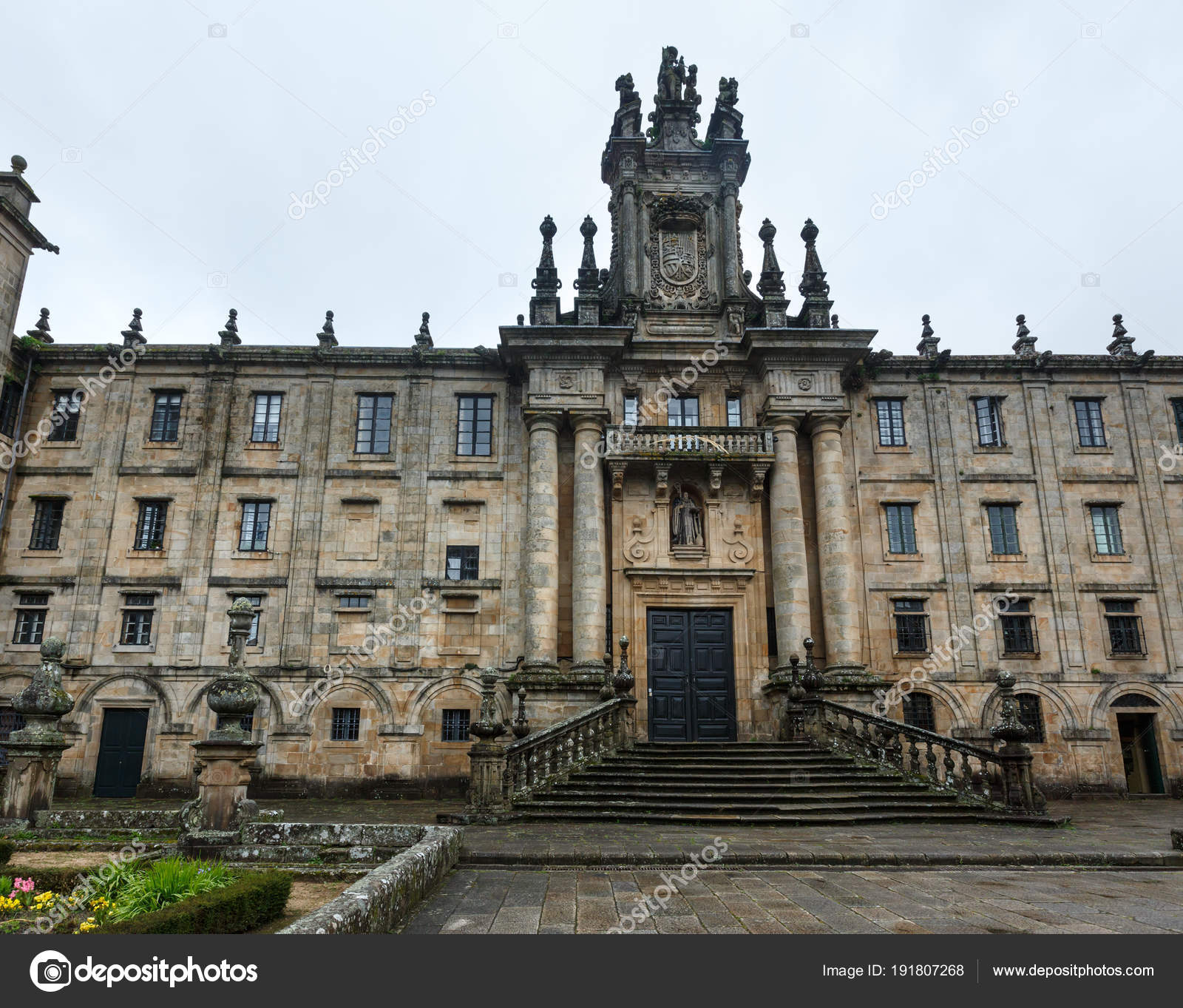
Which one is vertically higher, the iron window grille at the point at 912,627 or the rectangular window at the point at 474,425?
the rectangular window at the point at 474,425

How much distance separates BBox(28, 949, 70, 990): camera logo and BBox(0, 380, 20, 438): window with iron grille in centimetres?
2670

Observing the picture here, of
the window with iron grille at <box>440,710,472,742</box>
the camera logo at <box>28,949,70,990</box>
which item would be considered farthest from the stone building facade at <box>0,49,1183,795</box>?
the camera logo at <box>28,949,70,990</box>

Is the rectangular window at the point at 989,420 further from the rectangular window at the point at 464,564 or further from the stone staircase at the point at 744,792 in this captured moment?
the rectangular window at the point at 464,564

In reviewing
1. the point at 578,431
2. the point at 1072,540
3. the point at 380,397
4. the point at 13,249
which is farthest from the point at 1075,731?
the point at 13,249

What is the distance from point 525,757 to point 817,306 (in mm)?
16848

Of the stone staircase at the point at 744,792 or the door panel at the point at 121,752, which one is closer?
the stone staircase at the point at 744,792

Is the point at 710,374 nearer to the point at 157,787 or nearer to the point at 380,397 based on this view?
the point at 380,397

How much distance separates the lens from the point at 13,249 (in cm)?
2517

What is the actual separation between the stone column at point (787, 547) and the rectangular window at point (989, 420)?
7.08 m

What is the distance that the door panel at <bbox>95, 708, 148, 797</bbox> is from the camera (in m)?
23.6

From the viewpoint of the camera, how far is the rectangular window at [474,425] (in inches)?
1057

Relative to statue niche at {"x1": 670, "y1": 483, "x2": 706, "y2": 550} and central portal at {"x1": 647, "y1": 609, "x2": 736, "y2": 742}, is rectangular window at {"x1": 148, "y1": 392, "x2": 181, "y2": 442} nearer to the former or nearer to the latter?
statue niche at {"x1": 670, "y1": 483, "x2": 706, "y2": 550}

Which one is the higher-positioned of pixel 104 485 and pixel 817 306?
pixel 817 306

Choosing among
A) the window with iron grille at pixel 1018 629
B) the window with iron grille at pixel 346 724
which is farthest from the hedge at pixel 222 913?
the window with iron grille at pixel 1018 629
